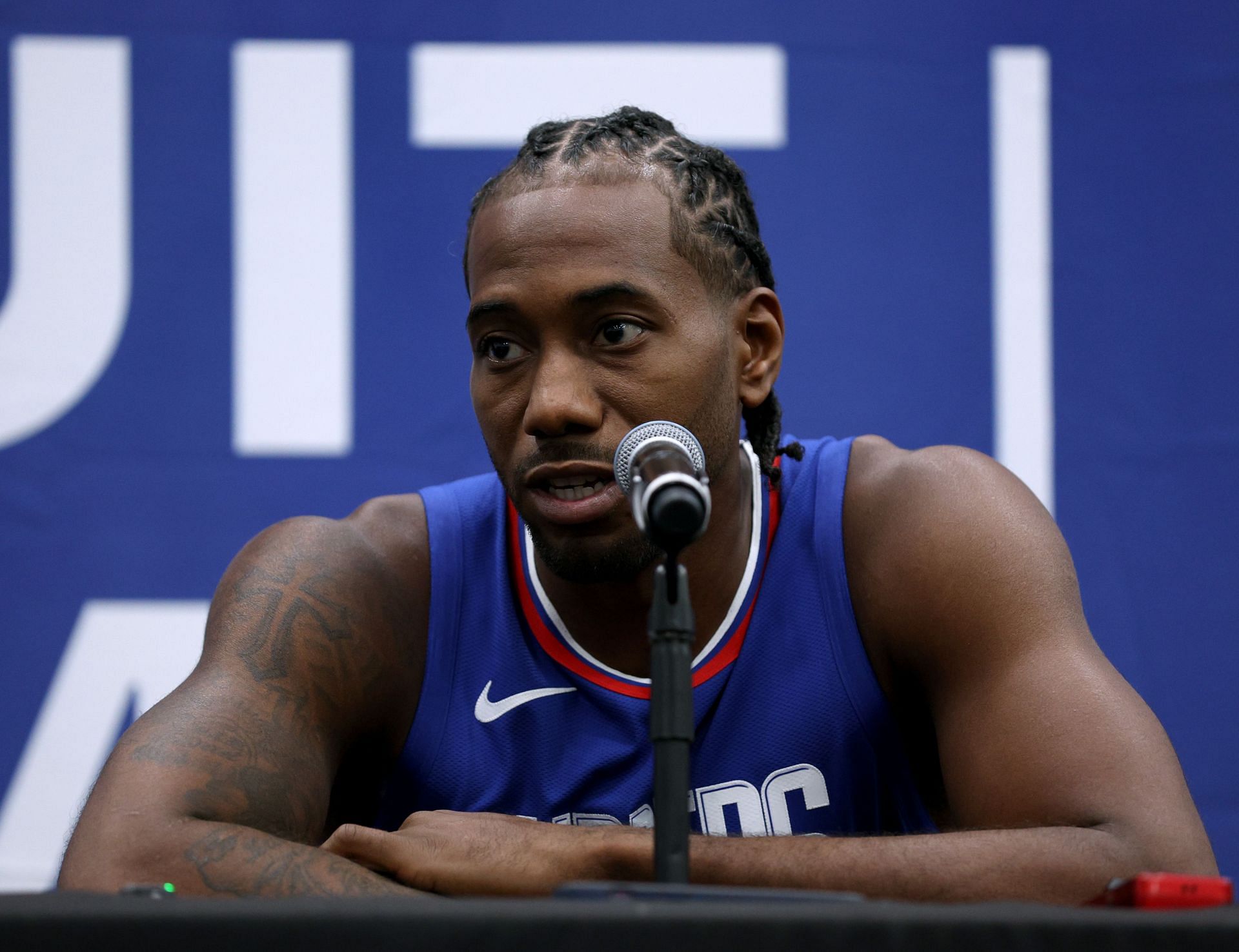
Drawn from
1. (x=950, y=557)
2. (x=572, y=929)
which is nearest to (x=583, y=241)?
(x=950, y=557)

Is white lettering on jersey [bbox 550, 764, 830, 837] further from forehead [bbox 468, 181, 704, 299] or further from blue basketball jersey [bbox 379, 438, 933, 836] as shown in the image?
forehead [bbox 468, 181, 704, 299]

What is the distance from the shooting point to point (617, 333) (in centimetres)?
188

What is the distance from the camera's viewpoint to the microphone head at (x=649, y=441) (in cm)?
121

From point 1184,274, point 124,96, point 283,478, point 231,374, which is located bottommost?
point 283,478

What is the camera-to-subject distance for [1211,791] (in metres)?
2.71

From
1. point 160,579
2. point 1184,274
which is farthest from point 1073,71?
point 160,579

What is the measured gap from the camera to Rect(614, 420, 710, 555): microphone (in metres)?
1.09

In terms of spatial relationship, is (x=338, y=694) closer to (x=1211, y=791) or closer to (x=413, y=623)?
(x=413, y=623)

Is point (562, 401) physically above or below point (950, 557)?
above

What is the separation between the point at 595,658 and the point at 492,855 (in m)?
0.56

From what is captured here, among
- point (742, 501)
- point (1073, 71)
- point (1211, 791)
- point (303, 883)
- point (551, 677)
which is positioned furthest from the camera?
point (1073, 71)

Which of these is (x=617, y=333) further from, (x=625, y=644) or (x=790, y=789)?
(x=790, y=789)

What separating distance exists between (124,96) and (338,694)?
5.94ft

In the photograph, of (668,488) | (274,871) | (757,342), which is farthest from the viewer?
(757,342)
